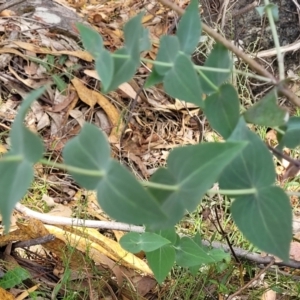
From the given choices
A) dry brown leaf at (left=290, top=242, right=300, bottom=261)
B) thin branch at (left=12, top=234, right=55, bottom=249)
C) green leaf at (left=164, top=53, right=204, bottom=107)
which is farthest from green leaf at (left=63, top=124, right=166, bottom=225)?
dry brown leaf at (left=290, top=242, right=300, bottom=261)

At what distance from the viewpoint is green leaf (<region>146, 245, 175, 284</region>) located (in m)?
0.77

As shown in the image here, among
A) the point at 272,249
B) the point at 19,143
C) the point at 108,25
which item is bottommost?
the point at 108,25

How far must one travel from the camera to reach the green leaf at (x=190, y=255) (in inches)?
31.0

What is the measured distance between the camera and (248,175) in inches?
15.5

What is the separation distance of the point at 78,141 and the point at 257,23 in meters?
1.55

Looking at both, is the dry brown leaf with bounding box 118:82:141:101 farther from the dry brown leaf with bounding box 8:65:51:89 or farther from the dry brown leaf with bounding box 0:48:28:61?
the dry brown leaf with bounding box 0:48:28:61

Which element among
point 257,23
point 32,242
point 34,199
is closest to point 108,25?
point 257,23

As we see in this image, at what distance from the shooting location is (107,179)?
1.08 ft

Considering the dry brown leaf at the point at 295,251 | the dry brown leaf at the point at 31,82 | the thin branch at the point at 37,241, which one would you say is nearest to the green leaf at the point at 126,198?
the thin branch at the point at 37,241

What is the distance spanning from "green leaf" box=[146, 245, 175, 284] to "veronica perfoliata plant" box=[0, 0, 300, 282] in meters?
0.35

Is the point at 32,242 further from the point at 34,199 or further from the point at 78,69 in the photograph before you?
the point at 78,69

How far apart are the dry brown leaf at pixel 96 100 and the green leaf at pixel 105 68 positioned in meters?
1.18

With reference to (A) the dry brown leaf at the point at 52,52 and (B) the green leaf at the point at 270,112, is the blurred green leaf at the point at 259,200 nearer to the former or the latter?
(B) the green leaf at the point at 270,112

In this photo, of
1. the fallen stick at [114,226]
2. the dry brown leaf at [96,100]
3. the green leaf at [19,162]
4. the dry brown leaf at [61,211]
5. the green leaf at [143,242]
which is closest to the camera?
the green leaf at [19,162]
